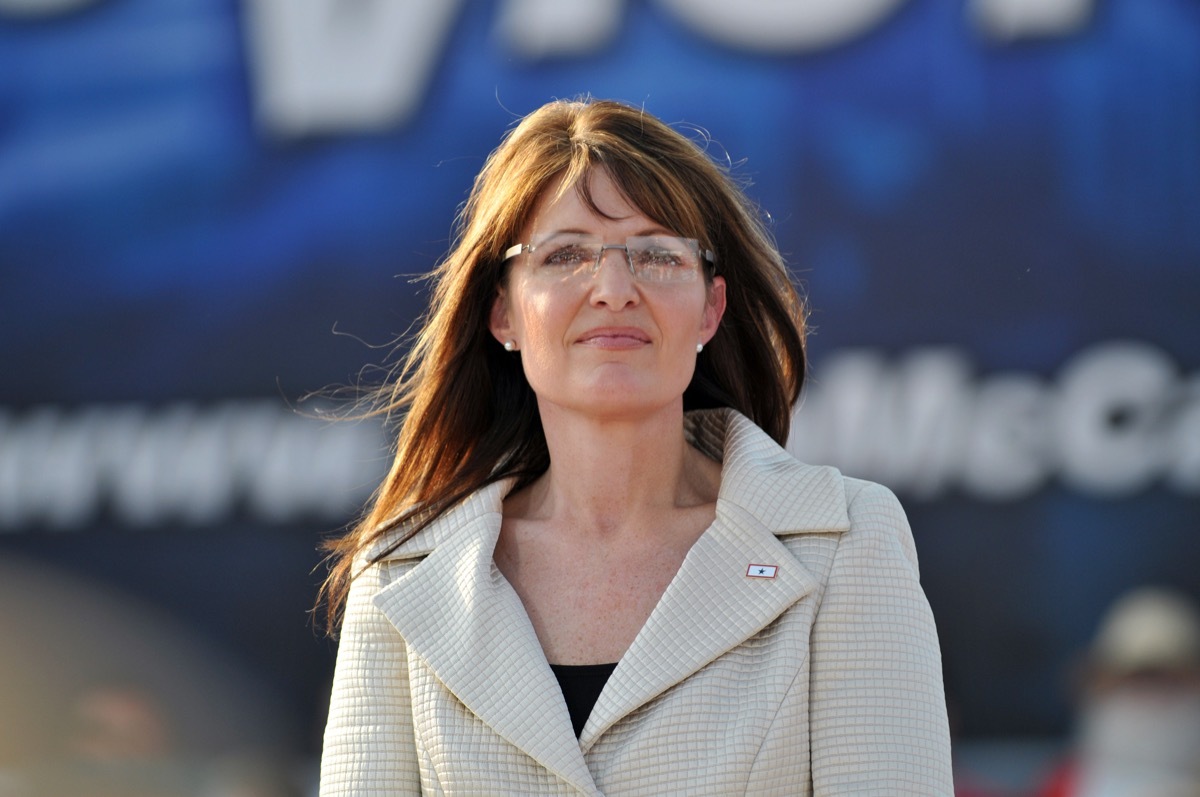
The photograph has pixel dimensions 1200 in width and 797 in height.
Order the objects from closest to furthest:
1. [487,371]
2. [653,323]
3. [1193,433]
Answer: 1. [653,323]
2. [487,371]
3. [1193,433]

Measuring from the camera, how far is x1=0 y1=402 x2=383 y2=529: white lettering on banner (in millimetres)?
3680

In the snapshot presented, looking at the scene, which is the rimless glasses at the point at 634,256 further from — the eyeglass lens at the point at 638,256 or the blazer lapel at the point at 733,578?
the blazer lapel at the point at 733,578

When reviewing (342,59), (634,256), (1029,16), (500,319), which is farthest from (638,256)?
(342,59)

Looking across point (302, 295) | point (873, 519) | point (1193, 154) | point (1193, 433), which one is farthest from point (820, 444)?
point (873, 519)

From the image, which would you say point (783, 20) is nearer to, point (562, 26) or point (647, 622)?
point (562, 26)

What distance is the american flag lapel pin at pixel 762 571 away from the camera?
6.59 ft

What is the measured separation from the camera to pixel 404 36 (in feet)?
12.1

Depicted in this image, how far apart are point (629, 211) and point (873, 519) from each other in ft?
1.71

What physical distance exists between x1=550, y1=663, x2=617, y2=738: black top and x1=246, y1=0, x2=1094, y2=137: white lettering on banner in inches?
74.6

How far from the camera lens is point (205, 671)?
3645mm

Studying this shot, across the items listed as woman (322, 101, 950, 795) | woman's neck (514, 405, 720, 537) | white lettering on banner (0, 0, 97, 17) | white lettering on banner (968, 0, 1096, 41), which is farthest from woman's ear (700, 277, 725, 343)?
white lettering on banner (0, 0, 97, 17)

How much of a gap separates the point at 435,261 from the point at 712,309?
1491 millimetres

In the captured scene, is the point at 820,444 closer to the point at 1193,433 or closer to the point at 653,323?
the point at 1193,433

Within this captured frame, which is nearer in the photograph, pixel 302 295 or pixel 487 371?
pixel 487 371
